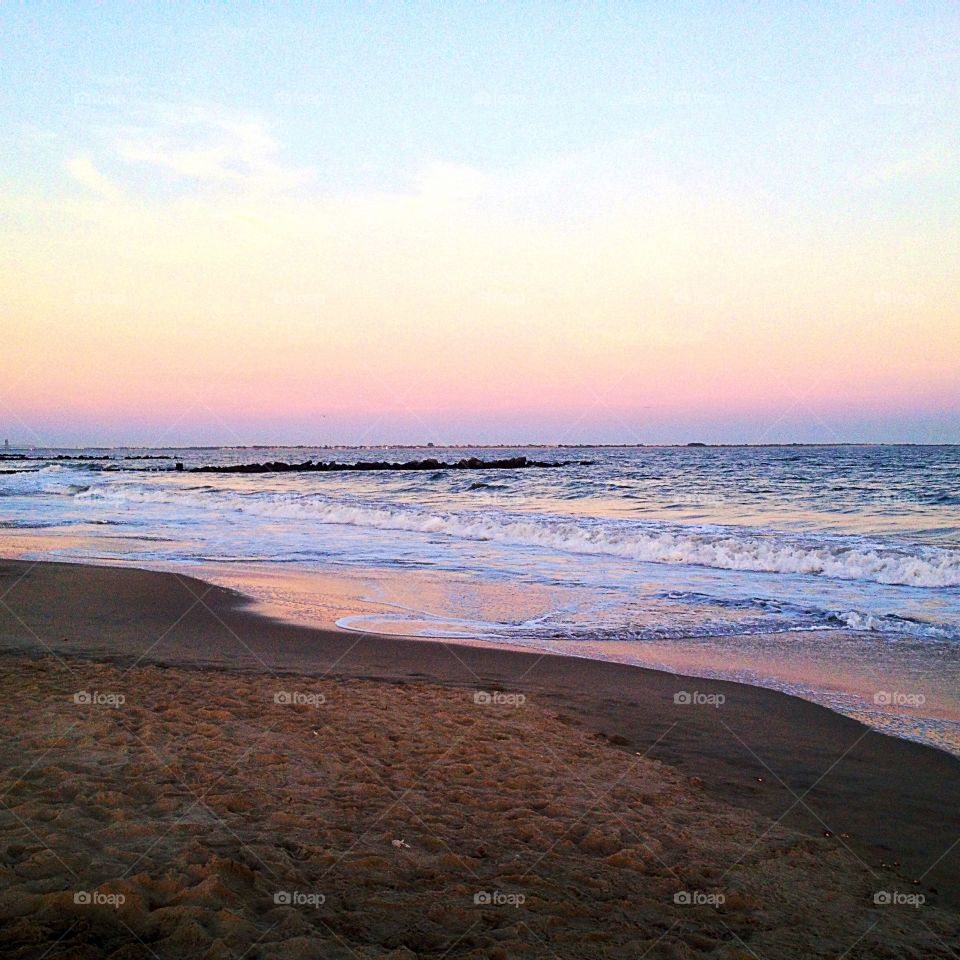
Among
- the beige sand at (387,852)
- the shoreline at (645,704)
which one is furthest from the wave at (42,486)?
the beige sand at (387,852)

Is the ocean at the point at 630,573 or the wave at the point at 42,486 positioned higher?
the wave at the point at 42,486

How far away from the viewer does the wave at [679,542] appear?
53.6 feet

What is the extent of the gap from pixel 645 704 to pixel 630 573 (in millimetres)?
9162

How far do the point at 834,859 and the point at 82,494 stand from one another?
142 feet

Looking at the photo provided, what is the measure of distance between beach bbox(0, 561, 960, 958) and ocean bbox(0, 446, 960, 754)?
1.49 meters

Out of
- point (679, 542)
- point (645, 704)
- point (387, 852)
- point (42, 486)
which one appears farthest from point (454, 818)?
point (42, 486)

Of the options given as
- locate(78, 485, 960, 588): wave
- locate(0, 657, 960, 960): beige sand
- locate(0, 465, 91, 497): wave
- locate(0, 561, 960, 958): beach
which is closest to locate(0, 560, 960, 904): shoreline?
locate(0, 561, 960, 958): beach

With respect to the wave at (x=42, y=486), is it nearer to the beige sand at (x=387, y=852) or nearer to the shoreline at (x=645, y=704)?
the shoreline at (x=645, y=704)

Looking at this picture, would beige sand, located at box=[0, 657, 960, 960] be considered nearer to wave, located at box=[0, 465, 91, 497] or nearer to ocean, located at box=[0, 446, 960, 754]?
ocean, located at box=[0, 446, 960, 754]

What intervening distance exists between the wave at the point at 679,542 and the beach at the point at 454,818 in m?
9.99

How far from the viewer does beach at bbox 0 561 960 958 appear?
3.37 meters

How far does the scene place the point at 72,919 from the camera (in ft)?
10.4

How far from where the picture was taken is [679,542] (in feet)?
64.8

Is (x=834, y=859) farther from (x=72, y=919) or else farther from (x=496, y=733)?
(x=72, y=919)
